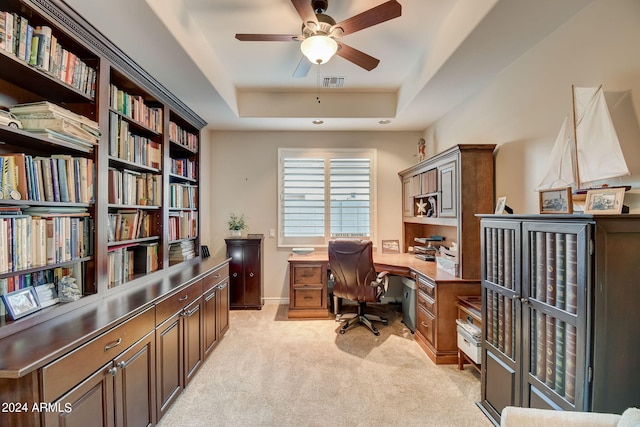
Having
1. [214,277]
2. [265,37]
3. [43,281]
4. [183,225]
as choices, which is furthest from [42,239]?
[265,37]

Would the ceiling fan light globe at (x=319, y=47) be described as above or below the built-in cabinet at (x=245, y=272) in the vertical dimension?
above

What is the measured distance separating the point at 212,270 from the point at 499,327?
2.47 m

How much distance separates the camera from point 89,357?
4.32 ft

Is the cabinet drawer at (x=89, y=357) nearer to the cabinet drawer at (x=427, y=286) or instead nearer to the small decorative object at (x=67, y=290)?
the small decorative object at (x=67, y=290)

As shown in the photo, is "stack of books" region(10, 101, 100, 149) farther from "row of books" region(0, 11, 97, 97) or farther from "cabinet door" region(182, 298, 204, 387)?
"cabinet door" region(182, 298, 204, 387)

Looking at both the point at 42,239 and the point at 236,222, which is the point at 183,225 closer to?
the point at 236,222

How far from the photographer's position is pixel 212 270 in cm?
282

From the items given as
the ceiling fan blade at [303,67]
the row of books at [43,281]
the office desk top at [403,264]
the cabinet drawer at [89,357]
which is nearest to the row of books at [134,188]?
the row of books at [43,281]

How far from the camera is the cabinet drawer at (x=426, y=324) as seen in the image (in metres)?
2.78

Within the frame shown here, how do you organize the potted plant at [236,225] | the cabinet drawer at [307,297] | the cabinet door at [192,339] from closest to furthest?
1. the cabinet door at [192,339]
2. the cabinet drawer at [307,297]
3. the potted plant at [236,225]

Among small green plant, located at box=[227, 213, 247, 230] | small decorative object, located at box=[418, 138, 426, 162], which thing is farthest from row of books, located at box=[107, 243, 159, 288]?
small decorative object, located at box=[418, 138, 426, 162]

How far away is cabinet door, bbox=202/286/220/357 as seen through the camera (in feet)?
8.64

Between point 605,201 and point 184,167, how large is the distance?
3.59 meters

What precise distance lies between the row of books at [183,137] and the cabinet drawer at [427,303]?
3079mm
